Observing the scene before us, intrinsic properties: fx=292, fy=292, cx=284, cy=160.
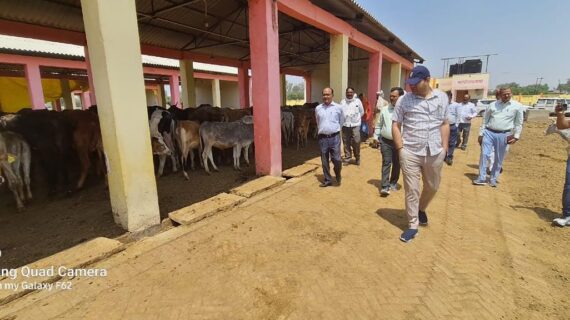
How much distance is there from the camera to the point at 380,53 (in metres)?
11.5

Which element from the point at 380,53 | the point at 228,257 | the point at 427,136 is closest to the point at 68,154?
the point at 228,257

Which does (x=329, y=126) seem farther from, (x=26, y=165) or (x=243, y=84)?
(x=243, y=84)

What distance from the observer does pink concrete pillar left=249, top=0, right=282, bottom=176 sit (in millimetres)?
5551

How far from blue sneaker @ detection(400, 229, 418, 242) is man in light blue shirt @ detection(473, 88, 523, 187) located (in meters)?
3.23

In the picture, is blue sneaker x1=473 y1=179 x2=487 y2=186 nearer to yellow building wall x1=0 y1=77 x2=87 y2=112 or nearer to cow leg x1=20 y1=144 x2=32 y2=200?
cow leg x1=20 y1=144 x2=32 y2=200

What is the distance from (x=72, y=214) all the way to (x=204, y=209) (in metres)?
2.21

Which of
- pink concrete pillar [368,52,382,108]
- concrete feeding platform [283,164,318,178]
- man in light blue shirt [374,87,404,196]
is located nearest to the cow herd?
concrete feeding platform [283,164,318,178]

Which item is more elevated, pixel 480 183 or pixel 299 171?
pixel 299 171

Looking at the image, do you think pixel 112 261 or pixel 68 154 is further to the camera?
pixel 68 154

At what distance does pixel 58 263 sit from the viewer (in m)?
2.99

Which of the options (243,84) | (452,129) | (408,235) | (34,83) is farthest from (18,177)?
(243,84)

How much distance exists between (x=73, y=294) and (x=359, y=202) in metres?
3.94

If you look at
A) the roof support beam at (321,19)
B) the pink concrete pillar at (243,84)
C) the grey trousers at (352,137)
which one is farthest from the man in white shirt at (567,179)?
the pink concrete pillar at (243,84)

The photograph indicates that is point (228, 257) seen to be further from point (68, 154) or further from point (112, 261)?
point (68, 154)
